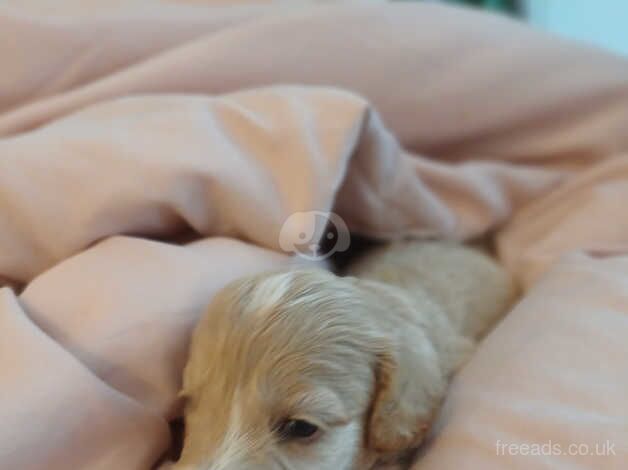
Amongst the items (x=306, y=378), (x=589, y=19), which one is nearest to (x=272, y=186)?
(x=306, y=378)

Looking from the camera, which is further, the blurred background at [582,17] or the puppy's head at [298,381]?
the blurred background at [582,17]

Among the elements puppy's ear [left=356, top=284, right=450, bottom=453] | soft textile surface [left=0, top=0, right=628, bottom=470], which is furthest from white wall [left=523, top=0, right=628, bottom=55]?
puppy's ear [left=356, top=284, right=450, bottom=453]

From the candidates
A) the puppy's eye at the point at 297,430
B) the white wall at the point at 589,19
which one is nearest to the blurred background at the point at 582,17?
the white wall at the point at 589,19

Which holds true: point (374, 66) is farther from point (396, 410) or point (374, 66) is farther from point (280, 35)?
point (396, 410)

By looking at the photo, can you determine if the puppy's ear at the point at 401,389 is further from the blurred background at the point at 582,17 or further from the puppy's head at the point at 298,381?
the blurred background at the point at 582,17

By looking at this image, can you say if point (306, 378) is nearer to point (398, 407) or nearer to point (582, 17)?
point (398, 407)

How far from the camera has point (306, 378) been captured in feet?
2.76

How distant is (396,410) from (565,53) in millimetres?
855

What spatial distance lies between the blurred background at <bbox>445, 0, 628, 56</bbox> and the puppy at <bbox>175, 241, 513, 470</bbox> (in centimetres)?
121

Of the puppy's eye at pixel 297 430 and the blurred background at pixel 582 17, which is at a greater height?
the blurred background at pixel 582 17

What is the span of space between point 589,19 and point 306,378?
1573mm

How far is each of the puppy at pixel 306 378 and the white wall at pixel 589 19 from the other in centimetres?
125

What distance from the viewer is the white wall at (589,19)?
1.98 meters

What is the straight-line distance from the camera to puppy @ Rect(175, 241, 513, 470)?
83 centimetres
